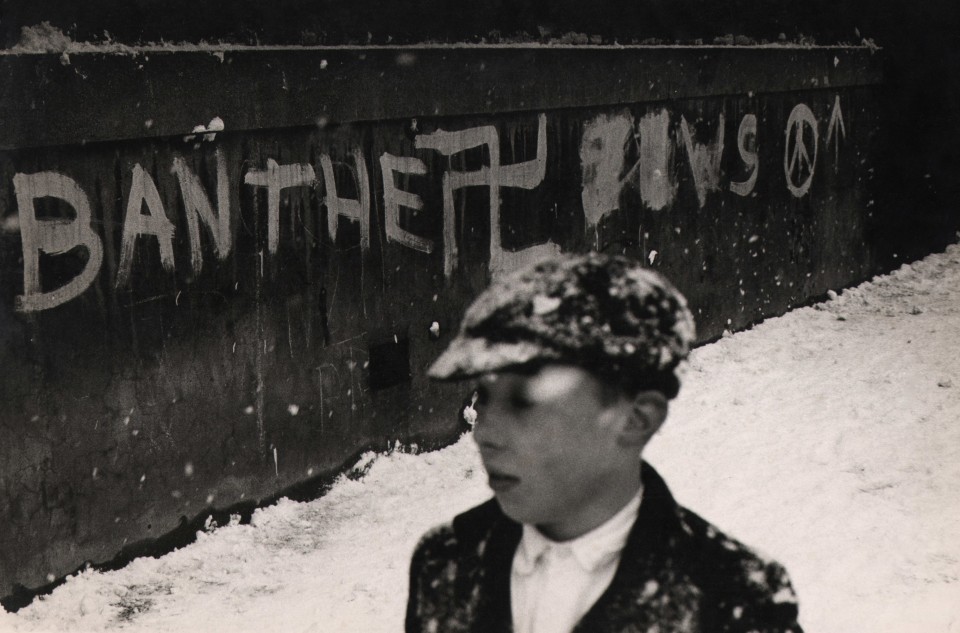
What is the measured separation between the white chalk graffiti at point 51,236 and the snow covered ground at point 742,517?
3.54 ft

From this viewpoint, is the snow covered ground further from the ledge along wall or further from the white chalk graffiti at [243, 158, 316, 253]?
the white chalk graffiti at [243, 158, 316, 253]

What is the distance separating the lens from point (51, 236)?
392cm

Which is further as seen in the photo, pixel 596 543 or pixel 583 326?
pixel 596 543

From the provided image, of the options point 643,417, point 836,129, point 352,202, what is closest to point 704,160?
point 836,129

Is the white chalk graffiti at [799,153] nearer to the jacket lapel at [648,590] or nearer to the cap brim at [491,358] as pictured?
the jacket lapel at [648,590]

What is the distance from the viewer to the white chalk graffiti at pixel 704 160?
24.8ft

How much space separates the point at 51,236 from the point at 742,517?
9.57 ft

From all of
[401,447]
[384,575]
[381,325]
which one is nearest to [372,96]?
[381,325]

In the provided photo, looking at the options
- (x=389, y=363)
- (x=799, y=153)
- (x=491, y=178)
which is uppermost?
(x=491, y=178)

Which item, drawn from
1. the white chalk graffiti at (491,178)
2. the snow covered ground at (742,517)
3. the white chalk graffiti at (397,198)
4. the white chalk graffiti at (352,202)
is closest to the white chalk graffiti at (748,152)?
→ the snow covered ground at (742,517)

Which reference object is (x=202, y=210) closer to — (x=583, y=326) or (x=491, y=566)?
(x=491, y=566)

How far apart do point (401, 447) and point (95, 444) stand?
1762 millimetres

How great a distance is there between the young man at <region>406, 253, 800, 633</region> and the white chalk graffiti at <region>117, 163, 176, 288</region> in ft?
9.53

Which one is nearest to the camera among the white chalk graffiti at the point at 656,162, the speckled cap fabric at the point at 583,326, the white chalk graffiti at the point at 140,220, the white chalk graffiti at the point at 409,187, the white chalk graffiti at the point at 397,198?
the speckled cap fabric at the point at 583,326
